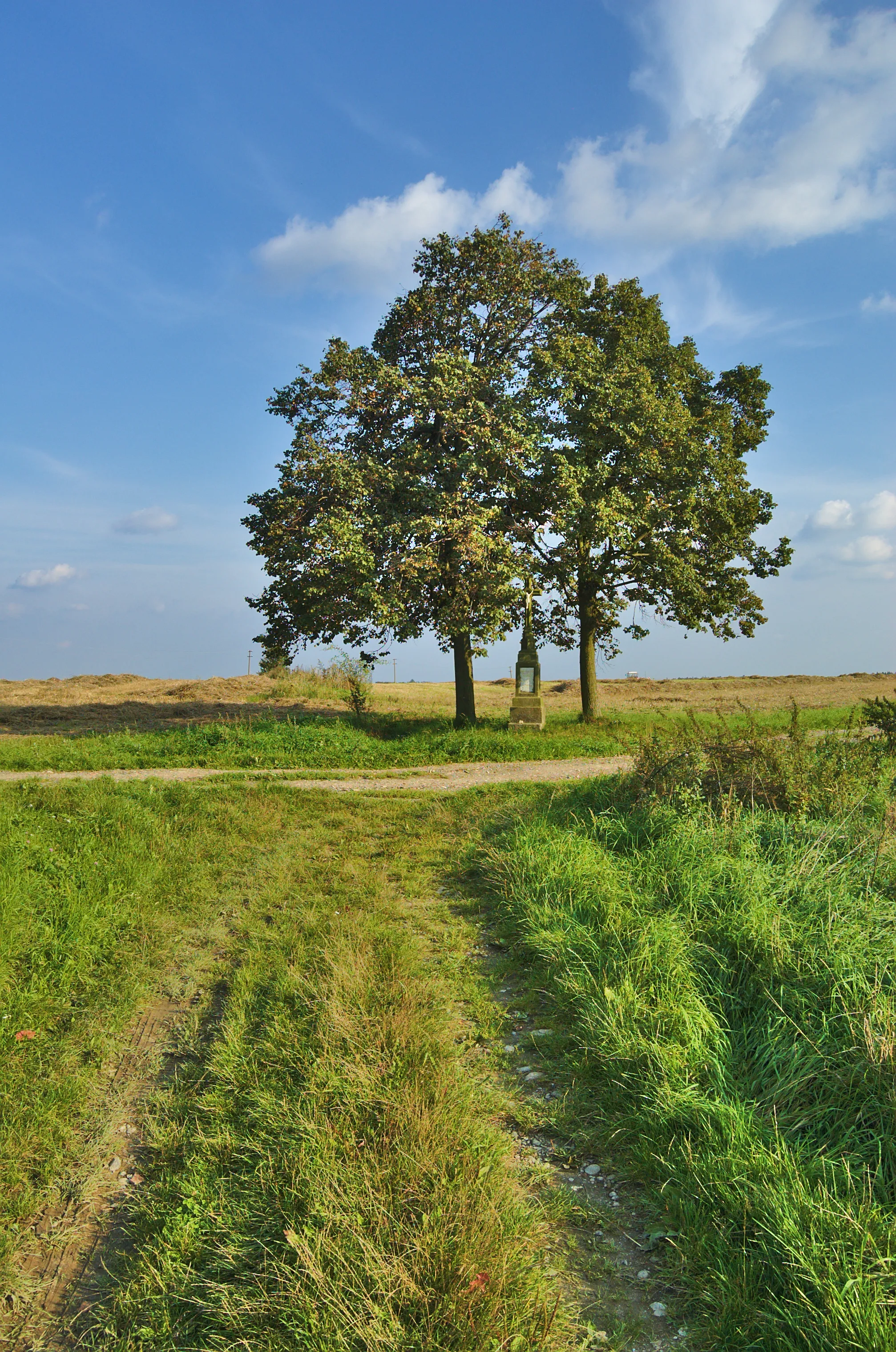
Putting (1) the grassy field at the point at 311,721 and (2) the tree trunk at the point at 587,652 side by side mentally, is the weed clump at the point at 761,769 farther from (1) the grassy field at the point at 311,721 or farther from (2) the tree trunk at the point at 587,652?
(2) the tree trunk at the point at 587,652

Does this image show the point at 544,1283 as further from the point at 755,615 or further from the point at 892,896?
the point at 755,615

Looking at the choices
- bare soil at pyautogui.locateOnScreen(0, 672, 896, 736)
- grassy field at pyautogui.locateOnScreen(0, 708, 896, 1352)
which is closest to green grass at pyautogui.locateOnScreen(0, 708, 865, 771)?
bare soil at pyautogui.locateOnScreen(0, 672, 896, 736)

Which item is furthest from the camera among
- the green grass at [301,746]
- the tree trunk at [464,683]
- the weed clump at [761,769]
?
the tree trunk at [464,683]

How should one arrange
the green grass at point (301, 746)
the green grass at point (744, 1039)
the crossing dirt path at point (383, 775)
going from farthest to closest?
the green grass at point (301, 746)
the crossing dirt path at point (383, 775)
the green grass at point (744, 1039)

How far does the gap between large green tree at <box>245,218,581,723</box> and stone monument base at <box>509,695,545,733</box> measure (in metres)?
1.12

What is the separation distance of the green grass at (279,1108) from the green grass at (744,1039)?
60 cm

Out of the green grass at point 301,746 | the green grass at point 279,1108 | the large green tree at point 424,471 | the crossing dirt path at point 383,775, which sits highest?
the large green tree at point 424,471

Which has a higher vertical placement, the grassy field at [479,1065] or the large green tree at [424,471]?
the large green tree at [424,471]

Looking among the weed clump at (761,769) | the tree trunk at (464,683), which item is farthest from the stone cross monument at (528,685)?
the weed clump at (761,769)

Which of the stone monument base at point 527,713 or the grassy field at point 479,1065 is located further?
the stone monument base at point 527,713

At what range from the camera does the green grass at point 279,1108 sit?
2.76m

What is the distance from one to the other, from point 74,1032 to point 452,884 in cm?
374

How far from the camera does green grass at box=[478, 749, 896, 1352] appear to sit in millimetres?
2895

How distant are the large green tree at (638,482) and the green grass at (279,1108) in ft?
42.4
